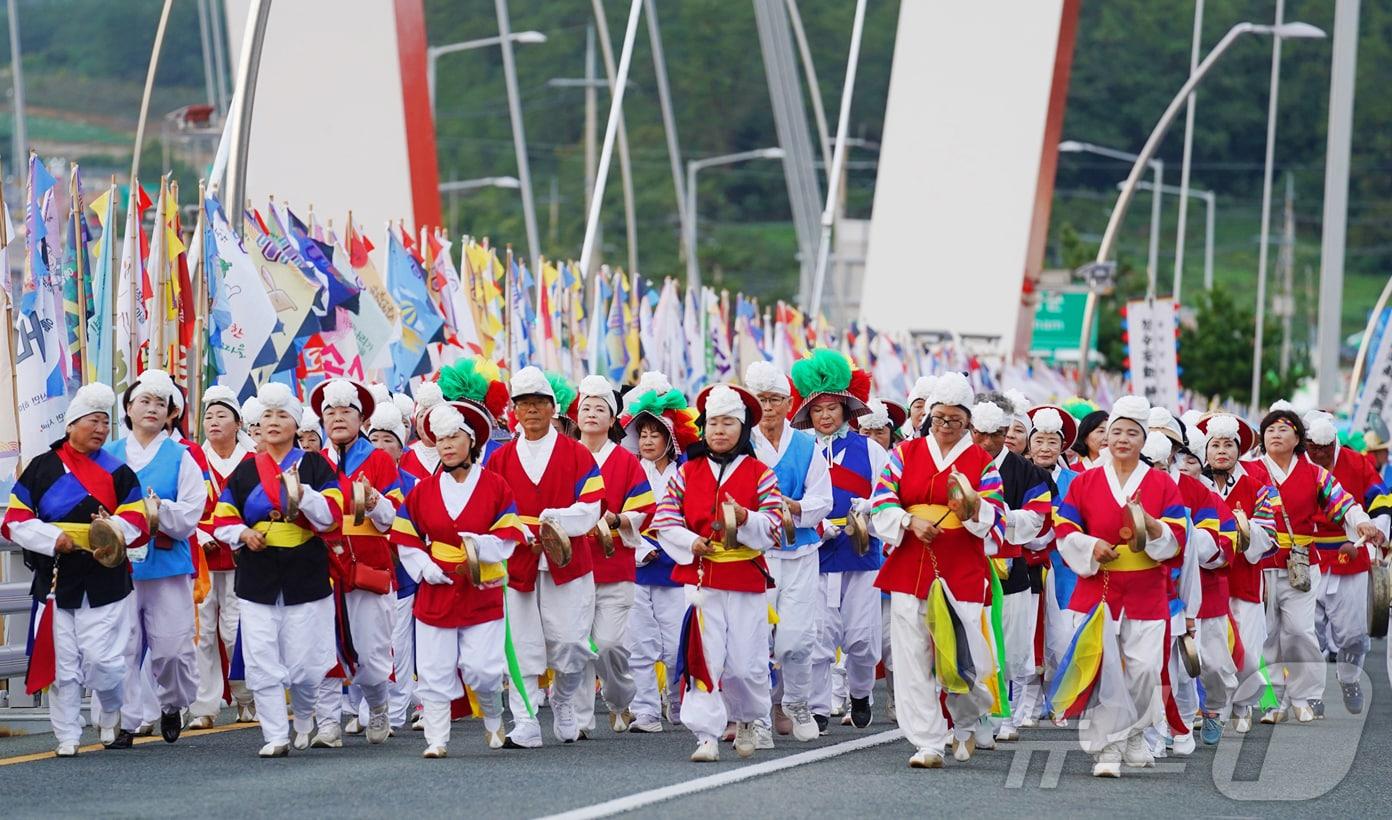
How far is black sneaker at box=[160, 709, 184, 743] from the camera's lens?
42.7 feet

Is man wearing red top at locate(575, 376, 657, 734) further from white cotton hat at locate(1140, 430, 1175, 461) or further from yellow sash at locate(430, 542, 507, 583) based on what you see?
white cotton hat at locate(1140, 430, 1175, 461)

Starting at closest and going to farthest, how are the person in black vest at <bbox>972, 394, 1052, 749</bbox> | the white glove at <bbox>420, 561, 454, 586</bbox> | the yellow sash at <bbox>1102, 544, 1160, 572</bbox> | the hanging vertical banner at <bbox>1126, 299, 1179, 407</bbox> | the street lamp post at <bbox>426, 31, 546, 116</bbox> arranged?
the yellow sash at <bbox>1102, 544, 1160, 572</bbox>, the white glove at <bbox>420, 561, 454, 586</bbox>, the person in black vest at <bbox>972, 394, 1052, 749</bbox>, the street lamp post at <bbox>426, 31, 546, 116</bbox>, the hanging vertical banner at <bbox>1126, 299, 1179, 407</bbox>

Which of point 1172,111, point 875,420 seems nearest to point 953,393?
point 875,420

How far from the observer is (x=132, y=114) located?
9331 cm

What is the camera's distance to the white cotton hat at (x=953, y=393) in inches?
482

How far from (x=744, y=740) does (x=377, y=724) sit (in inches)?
83.1

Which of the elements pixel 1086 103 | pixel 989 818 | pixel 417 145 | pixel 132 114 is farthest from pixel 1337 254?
pixel 1086 103

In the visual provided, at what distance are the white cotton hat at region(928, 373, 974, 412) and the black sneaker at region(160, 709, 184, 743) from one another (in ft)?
14.1

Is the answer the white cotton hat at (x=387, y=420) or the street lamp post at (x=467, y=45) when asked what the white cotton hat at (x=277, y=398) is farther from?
the street lamp post at (x=467, y=45)

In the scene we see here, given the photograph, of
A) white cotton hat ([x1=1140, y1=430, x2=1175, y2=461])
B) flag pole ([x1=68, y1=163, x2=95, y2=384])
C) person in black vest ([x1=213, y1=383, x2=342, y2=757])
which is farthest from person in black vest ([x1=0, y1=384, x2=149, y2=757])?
white cotton hat ([x1=1140, y1=430, x2=1175, y2=461])

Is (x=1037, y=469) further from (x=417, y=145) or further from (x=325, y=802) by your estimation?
(x=417, y=145)

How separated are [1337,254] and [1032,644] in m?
17.0

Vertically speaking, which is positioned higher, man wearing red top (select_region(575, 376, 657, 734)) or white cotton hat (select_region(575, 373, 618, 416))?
white cotton hat (select_region(575, 373, 618, 416))

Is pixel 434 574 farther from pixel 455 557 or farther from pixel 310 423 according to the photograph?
pixel 310 423
